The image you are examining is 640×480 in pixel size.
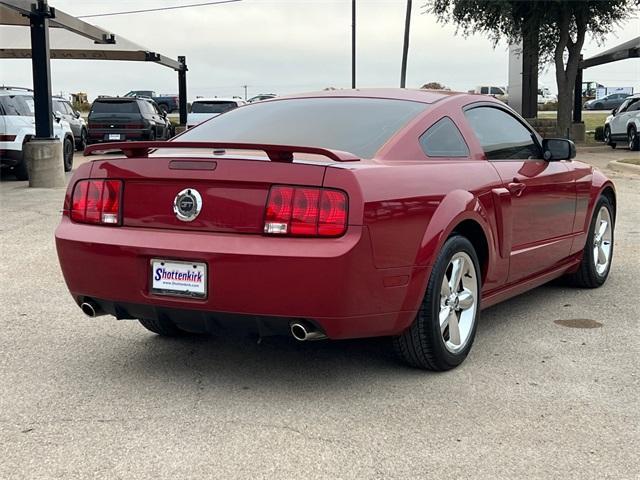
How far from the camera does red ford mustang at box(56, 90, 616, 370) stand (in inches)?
140

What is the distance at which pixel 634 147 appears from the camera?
2434cm

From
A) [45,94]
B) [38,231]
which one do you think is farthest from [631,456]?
[45,94]

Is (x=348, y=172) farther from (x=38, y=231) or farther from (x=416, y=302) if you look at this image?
(x=38, y=231)

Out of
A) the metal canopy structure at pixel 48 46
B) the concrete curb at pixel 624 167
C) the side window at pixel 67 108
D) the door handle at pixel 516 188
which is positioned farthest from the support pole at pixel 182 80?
the door handle at pixel 516 188

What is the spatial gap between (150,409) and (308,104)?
207 centimetres

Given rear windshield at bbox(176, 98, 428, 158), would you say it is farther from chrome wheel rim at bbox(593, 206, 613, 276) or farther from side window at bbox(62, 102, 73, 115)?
side window at bbox(62, 102, 73, 115)

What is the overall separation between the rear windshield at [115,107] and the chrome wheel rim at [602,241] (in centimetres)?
1974

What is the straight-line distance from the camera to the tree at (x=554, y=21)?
80.8 ft

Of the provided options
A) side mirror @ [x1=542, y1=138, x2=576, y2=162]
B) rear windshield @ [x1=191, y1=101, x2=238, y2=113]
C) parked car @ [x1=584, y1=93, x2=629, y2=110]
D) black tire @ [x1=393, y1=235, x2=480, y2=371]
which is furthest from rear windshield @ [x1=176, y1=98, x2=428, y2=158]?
parked car @ [x1=584, y1=93, x2=629, y2=110]

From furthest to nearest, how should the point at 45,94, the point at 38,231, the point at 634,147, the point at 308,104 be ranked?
the point at 634,147
the point at 45,94
the point at 38,231
the point at 308,104

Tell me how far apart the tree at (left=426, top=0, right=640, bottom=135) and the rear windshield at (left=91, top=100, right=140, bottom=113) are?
417 inches

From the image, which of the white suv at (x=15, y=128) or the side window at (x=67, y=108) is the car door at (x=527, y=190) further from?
the side window at (x=67, y=108)

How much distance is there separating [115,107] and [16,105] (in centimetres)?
961

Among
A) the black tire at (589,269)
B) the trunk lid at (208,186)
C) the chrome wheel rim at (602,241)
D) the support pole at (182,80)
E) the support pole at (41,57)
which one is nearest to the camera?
the trunk lid at (208,186)
